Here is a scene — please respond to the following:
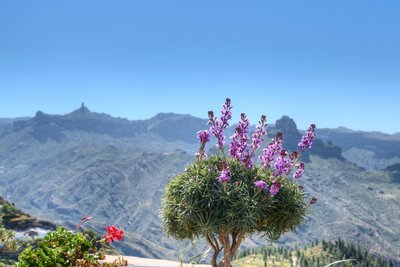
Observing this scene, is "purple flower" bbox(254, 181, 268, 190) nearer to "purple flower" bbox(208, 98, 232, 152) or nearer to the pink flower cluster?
the pink flower cluster

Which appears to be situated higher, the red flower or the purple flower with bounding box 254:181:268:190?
the purple flower with bounding box 254:181:268:190

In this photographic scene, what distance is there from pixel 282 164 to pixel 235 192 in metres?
1.73

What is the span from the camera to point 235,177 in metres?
13.9

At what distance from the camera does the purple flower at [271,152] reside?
13898 millimetres

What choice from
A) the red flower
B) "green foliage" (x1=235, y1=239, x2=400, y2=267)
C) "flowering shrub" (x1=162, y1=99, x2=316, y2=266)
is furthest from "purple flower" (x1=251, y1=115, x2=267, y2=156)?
"green foliage" (x1=235, y1=239, x2=400, y2=267)

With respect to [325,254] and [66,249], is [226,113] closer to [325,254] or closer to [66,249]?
[66,249]

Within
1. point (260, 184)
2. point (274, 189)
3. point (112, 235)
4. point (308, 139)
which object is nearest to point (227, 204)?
point (260, 184)

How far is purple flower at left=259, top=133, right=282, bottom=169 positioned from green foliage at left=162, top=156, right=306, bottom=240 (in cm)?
27

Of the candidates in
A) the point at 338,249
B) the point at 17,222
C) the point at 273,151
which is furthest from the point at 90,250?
the point at 17,222

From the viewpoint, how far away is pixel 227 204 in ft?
42.8

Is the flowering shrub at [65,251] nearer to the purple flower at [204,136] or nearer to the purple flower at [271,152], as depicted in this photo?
the purple flower at [204,136]

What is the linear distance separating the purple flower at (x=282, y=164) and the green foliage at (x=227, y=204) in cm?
43

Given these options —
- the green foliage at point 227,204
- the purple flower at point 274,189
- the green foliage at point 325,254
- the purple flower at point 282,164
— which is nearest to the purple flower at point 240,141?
the green foliage at point 227,204

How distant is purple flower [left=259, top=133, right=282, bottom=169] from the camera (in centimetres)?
1390
